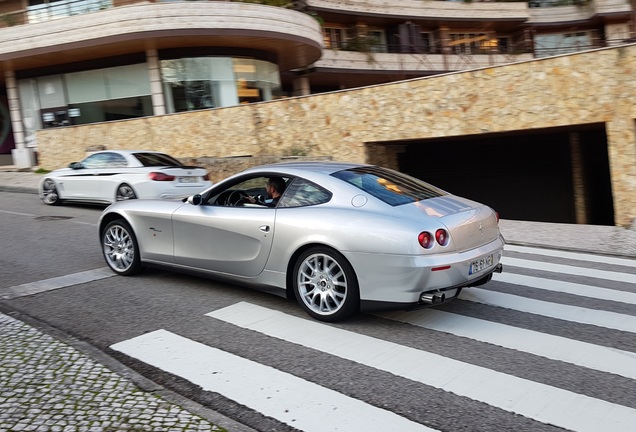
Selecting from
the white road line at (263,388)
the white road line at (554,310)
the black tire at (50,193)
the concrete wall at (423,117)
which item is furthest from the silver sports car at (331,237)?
the black tire at (50,193)

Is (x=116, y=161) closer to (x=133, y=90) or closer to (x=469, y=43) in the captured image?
(x=133, y=90)

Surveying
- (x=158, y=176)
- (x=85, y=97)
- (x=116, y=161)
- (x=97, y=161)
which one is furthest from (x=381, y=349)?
(x=85, y=97)

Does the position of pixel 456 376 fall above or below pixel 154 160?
below

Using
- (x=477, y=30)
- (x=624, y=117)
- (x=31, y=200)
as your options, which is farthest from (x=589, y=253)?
(x=477, y=30)

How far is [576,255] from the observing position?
Result: 8.28 metres

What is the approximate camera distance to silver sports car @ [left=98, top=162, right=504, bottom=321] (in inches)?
189

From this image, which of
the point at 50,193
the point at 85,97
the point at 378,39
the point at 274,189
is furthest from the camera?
the point at 378,39

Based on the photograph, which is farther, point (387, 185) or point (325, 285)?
point (387, 185)

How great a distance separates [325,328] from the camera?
5.09 metres

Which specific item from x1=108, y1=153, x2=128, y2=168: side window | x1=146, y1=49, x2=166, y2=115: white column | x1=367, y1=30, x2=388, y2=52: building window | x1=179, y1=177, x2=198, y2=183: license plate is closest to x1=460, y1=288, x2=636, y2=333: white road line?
x1=179, y1=177, x2=198, y2=183: license plate

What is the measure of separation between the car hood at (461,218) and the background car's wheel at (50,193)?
10896 millimetres

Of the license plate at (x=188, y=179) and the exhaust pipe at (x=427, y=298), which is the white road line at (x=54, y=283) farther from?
the license plate at (x=188, y=179)

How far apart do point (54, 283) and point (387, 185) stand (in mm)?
3993

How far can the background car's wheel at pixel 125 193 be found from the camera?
476 inches
